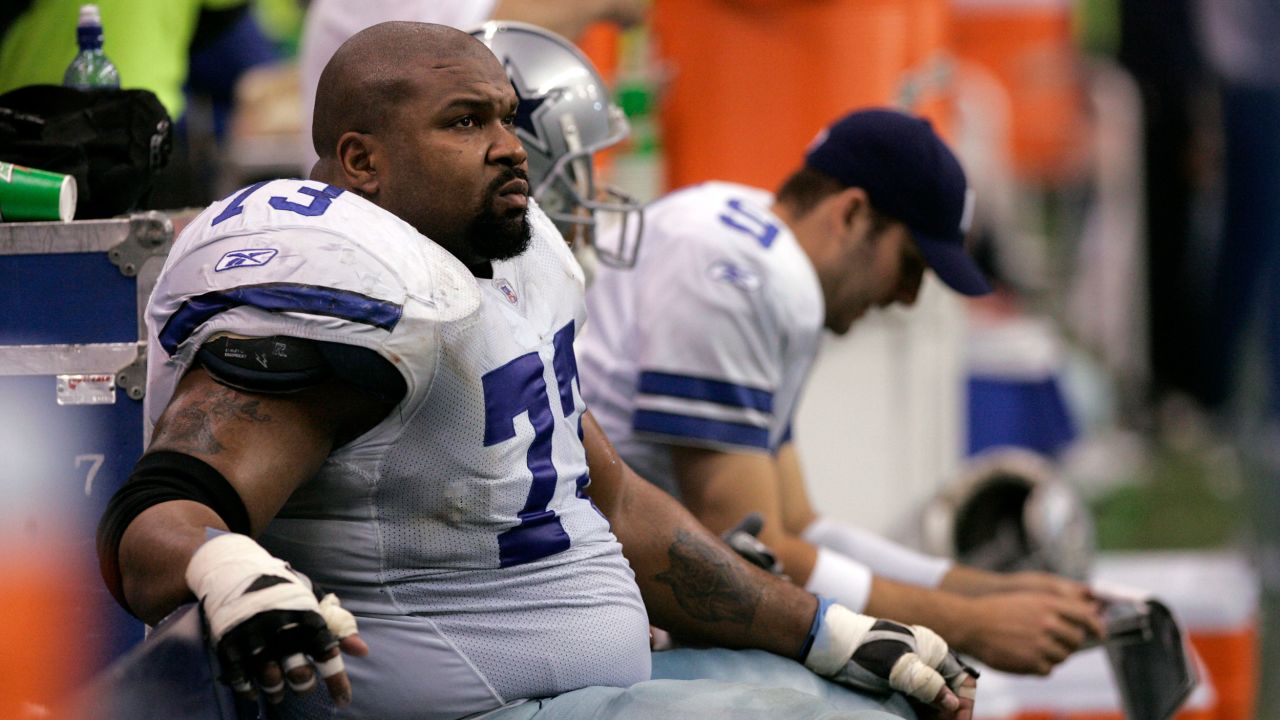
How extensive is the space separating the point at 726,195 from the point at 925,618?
0.92 m

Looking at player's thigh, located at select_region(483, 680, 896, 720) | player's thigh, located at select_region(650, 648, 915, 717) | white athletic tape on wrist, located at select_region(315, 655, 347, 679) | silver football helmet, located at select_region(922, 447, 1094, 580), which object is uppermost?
white athletic tape on wrist, located at select_region(315, 655, 347, 679)

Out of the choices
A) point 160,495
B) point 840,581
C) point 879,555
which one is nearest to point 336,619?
point 160,495

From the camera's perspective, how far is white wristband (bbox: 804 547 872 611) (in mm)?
3373

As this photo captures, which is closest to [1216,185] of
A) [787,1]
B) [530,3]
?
[787,1]

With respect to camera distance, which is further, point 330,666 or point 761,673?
point 761,673

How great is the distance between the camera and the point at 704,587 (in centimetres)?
268

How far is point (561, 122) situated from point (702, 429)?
623 mm

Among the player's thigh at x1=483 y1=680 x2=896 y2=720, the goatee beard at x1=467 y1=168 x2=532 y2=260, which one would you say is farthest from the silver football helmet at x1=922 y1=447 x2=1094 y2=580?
the goatee beard at x1=467 y1=168 x2=532 y2=260

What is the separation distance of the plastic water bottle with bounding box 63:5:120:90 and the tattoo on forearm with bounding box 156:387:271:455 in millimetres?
1220

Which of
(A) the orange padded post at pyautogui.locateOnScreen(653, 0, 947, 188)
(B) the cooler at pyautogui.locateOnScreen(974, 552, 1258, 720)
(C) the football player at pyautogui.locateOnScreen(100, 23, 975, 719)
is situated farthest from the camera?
(A) the orange padded post at pyautogui.locateOnScreen(653, 0, 947, 188)

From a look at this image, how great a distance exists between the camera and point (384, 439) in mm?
2098

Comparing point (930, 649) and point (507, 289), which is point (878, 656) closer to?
point (930, 649)

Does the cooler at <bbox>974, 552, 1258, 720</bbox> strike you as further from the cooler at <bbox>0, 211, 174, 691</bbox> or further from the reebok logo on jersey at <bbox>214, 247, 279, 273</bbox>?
the reebok logo on jersey at <bbox>214, 247, 279, 273</bbox>

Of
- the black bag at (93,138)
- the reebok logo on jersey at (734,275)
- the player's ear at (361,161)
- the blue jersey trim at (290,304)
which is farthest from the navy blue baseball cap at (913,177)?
the blue jersey trim at (290,304)
